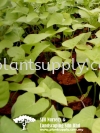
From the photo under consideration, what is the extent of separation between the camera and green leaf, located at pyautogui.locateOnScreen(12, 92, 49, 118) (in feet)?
1.81

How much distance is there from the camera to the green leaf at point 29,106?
0.55 meters

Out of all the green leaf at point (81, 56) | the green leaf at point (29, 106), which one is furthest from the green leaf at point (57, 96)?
the green leaf at point (81, 56)

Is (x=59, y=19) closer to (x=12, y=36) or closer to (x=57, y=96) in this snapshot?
(x=12, y=36)

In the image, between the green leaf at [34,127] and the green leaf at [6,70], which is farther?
the green leaf at [6,70]

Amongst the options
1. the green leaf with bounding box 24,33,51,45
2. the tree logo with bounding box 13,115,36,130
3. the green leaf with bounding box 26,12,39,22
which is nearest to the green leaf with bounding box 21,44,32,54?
the green leaf with bounding box 24,33,51,45

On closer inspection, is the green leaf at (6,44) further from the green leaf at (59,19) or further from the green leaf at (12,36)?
the green leaf at (59,19)

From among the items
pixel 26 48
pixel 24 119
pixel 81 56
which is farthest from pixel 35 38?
pixel 24 119

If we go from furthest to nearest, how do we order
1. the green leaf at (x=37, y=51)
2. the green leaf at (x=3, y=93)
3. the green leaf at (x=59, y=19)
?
the green leaf at (x=59, y=19) < the green leaf at (x=37, y=51) < the green leaf at (x=3, y=93)

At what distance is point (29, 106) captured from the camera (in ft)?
1.87

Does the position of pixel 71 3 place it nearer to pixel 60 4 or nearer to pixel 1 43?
pixel 60 4

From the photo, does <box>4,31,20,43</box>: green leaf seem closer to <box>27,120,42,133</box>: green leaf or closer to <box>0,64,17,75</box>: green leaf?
<box>0,64,17,75</box>: green leaf

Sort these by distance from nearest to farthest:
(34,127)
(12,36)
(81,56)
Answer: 1. (34,127)
2. (81,56)
3. (12,36)

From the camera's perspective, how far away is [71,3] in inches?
38.6

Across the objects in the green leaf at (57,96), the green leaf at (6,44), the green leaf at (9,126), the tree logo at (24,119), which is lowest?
the tree logo at (24,119)
